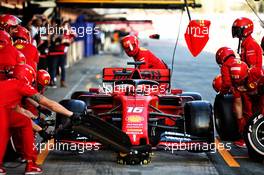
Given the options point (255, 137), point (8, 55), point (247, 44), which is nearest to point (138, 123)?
point (255, 137)

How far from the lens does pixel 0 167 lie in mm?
8375

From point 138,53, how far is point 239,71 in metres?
2.44

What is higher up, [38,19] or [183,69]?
[38,19]

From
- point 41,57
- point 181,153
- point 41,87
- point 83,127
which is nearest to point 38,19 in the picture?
point 41,57

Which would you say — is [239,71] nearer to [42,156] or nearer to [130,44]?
[130,44]

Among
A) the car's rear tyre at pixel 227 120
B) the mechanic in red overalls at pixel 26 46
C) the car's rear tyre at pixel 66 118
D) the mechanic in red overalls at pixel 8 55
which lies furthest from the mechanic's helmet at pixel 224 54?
the mechanic in red overalls at pixel 8 55

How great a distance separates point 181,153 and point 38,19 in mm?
9777

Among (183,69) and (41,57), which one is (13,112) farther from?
(183,69)

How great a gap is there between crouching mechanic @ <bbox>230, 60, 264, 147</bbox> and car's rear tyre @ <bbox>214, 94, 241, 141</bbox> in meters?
0.09

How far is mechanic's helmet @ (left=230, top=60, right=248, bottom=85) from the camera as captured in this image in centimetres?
1020

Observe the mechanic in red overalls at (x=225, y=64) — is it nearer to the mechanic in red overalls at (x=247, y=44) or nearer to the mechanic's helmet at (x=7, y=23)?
the mechanic in red overalls at (x=247, y=44)

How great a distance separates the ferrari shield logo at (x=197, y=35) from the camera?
1196 centimetres

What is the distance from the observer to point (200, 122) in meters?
9.37

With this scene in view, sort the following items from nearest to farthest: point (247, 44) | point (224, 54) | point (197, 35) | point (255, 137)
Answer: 1. point (255, 137)
2. point (224, 54)
3. point (247, 44)
4. point (197, 35)
